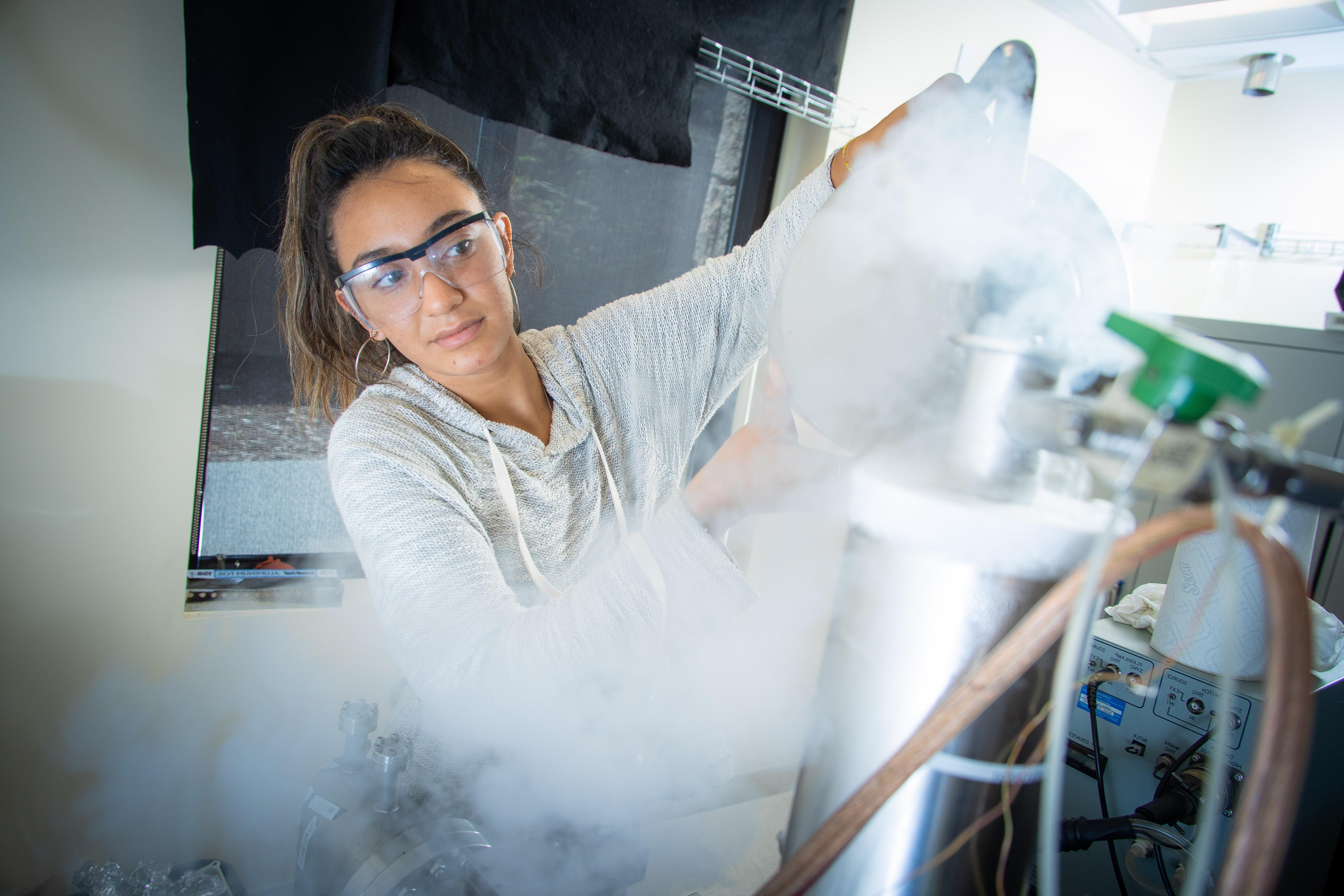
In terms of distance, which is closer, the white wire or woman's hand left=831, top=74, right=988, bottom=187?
the white wire

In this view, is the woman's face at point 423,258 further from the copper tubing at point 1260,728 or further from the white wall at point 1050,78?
the white wall at point 1050,78

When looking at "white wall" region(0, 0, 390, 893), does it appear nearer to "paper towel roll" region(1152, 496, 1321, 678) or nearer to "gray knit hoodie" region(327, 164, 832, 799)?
"gray knit hoodie" region(327, 164, 832, 799)

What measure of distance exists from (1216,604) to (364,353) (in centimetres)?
148

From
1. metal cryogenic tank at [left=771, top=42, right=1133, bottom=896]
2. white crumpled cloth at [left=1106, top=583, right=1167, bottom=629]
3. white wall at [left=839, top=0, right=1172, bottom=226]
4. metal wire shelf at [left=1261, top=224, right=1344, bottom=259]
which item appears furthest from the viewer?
metal wire shelf at [left=1261, top=224, right=1344, bottom=259]

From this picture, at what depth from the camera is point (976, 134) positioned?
695mm

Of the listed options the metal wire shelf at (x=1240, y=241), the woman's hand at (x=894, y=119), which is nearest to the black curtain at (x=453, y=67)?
the woman's hand at (x=894, y=119)

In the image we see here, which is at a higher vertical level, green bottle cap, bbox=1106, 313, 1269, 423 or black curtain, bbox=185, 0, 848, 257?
black curtain, bbox=185, 0, 848, 257

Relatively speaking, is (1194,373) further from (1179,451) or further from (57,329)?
(57,329)

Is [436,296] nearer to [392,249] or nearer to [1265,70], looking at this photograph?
[392,249]

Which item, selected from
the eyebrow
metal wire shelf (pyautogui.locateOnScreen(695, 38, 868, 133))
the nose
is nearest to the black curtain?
metal wire shelf (pyautogui.locateOnScreen(695, 38, 868, 133))

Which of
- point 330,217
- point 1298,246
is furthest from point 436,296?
point 1298,246

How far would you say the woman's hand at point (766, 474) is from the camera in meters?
0.76

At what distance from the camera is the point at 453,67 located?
4.94 ft

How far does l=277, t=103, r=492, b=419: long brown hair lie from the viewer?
3.85 ft
